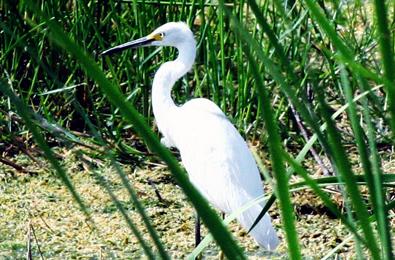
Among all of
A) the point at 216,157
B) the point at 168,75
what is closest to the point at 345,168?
the point at 216,157

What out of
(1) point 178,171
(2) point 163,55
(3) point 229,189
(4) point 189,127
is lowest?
(1) point 178,171

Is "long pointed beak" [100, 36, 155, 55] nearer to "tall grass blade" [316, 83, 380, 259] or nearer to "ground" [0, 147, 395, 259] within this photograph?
"ground" [0, 147, 395, 259]

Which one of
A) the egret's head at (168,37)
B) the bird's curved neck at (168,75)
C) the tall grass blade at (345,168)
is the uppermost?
the egret's head at (168,37)

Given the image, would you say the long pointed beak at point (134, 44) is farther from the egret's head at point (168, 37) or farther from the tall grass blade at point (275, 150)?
the tall grass blade at point (275, 150)

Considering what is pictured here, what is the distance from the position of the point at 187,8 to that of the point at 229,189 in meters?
1.02

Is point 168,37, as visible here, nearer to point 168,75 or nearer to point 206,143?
point 168,75

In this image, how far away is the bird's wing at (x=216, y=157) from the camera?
2.92m

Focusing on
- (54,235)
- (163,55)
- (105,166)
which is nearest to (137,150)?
(105,166)

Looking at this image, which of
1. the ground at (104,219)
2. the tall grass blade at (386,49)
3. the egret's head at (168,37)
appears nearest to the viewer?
the tall grass blade at (386,49)

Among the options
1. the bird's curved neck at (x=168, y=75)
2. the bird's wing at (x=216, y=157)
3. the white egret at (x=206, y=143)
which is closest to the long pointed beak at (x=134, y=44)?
the white egret at (x=206, y=143)

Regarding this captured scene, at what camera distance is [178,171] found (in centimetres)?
66

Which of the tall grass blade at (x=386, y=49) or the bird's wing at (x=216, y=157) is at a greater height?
the bird's wing at (x=216, y=157)

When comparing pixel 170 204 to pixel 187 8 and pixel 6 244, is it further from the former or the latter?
pixel 187 8

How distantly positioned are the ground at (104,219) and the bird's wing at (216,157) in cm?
15
